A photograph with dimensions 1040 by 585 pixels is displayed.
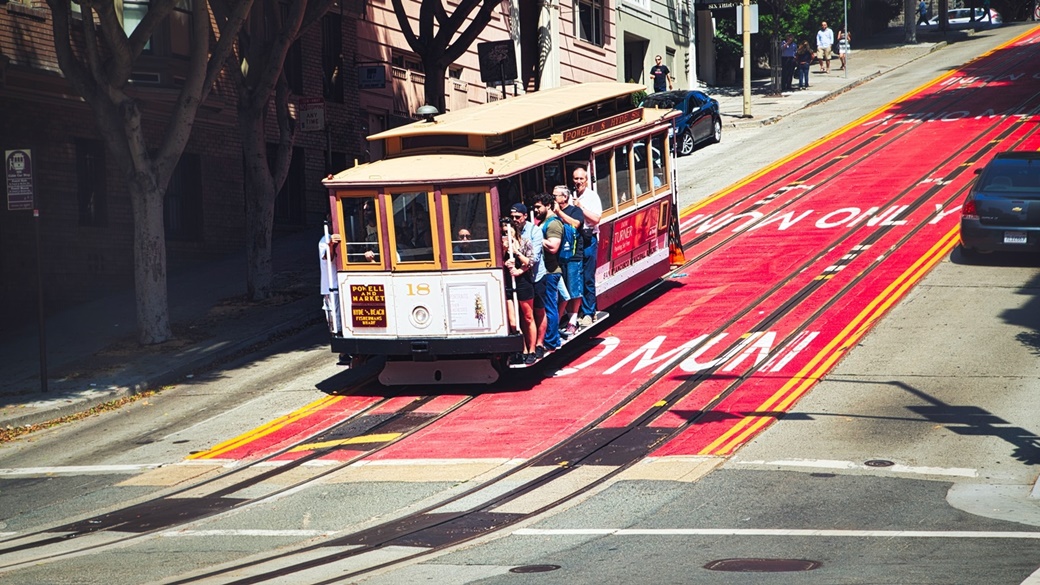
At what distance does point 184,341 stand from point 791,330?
942 centimetres

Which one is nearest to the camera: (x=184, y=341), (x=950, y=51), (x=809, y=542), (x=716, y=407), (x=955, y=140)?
(x=809, y=542)

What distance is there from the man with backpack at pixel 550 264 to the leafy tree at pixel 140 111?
6354 millimetres

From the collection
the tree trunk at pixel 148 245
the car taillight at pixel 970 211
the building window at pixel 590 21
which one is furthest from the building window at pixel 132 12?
the building window at pixel 590 21

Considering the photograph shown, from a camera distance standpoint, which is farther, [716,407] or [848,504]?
[716,407]

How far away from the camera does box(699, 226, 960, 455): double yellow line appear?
1463 centimetres

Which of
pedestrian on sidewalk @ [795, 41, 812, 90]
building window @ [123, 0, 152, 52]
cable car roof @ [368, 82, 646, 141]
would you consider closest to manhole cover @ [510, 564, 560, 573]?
cable car roof @ [368, 82, 646, 141]

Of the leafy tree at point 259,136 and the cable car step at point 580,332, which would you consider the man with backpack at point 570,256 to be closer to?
the cable car step at point 580,332

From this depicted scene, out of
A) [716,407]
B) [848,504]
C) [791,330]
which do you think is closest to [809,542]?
[848,504]

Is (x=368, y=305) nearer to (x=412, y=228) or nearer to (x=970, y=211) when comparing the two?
(x=412, y=228)

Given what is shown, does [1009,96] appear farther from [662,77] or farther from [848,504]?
[848,504]

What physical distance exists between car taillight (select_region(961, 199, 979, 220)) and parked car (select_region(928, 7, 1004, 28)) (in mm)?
51522

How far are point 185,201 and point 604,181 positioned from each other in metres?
12.6

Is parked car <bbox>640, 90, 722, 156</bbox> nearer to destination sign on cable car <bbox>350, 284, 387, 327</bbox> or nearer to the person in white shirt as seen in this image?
the person in white shirt

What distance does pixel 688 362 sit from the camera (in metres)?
18.1
